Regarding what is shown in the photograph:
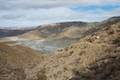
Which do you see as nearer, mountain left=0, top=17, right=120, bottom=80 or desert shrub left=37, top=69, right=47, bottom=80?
mountain left=0, top=17, right=120, bottom=80

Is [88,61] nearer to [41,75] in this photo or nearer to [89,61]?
[89,61]

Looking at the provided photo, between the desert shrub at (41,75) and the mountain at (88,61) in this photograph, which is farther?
the desert shrub at (41,75)

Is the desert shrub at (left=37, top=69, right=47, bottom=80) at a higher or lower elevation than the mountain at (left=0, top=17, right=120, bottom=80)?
lower

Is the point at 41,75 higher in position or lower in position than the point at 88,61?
lower

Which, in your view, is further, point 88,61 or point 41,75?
point 41,75

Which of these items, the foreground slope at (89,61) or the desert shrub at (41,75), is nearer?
the foreground slope at (89,61)

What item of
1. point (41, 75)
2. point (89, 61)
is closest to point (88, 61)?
point (89, 61)

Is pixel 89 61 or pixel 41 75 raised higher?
pixel 89 61

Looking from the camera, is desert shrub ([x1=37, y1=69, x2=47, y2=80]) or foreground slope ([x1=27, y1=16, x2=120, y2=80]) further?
desert shrub ([x1=37, y1=69, x2=47, y2=80])

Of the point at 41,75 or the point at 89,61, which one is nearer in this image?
the point at 89,61

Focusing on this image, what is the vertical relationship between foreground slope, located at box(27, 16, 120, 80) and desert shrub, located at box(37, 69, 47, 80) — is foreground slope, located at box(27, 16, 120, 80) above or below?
above

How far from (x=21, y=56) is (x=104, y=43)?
42.2 metres

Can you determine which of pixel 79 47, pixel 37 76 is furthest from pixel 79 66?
pixel 37 76

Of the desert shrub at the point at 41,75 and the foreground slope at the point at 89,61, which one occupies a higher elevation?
the foreground slope at the point at 89,61
